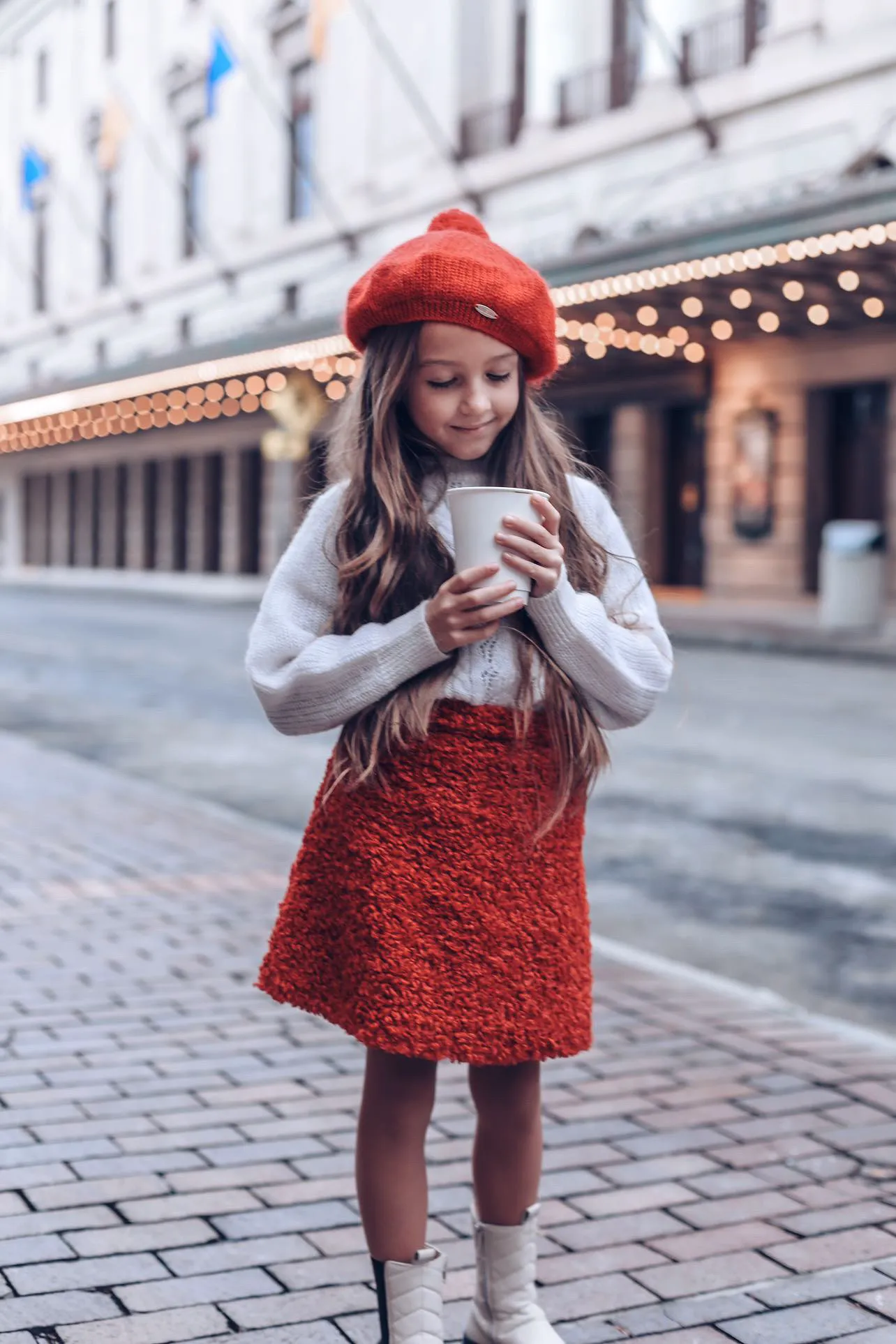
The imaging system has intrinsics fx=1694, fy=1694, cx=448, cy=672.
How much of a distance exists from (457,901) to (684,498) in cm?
2549

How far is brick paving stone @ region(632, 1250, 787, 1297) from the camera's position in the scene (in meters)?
2.63

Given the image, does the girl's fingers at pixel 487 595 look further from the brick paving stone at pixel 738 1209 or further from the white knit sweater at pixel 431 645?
the brick paving stone at pixel 738 1209

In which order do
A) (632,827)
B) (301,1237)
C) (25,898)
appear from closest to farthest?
(301,1237), (25,898), (632,827)

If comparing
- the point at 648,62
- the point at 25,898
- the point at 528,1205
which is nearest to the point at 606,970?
the point at 25,898

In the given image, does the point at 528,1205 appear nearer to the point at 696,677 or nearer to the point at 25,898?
the point at 25,898

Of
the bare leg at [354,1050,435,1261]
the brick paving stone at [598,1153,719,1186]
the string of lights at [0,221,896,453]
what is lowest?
the brick paving stone at [598,1153,719,1186]

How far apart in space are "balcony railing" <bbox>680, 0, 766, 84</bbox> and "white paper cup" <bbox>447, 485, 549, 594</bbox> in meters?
23.6

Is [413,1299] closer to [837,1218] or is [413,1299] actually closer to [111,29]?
[837,1218]

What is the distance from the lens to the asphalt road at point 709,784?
5.35 metres

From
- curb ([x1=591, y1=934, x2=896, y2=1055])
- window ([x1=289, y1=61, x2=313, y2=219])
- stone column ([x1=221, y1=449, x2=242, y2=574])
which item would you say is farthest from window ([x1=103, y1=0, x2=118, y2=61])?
curb ([x1=591, y1=934, x2=896, y2=1055])

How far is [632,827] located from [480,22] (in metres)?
26.7

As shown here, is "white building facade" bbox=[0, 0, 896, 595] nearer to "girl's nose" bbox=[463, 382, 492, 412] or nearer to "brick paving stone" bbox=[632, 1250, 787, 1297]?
"brick paving stone" bbox=[632, 1250, 787, 1297]

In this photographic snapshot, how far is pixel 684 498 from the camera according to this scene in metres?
27.2

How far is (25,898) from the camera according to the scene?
5371 millimetres
